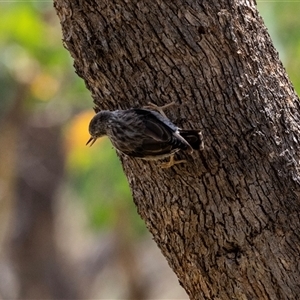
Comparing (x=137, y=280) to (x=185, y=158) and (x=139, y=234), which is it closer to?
(x=139, y=234)

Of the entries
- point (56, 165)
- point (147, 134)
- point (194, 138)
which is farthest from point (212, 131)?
point (56, 165)

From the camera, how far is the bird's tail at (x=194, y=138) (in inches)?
143

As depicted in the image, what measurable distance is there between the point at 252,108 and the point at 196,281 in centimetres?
106

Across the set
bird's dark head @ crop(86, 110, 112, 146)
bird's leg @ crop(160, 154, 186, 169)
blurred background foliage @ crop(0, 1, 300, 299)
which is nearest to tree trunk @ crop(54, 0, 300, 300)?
bird's leg @ crop(160, 154, 186, 169)

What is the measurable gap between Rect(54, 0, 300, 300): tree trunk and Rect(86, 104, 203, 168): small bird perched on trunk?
7 cm

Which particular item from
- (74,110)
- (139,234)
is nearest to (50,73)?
(74,110)

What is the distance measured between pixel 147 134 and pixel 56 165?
941cm

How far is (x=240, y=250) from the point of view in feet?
12.0

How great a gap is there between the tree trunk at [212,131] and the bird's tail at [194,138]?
54 mm

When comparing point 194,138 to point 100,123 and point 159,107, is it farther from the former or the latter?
point 100,123

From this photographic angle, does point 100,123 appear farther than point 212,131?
Yes

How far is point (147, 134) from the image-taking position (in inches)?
171

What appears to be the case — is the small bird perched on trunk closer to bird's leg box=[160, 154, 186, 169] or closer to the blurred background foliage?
bird's leg box=[160, 154, 186, 169]

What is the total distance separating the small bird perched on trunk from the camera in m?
3.68
